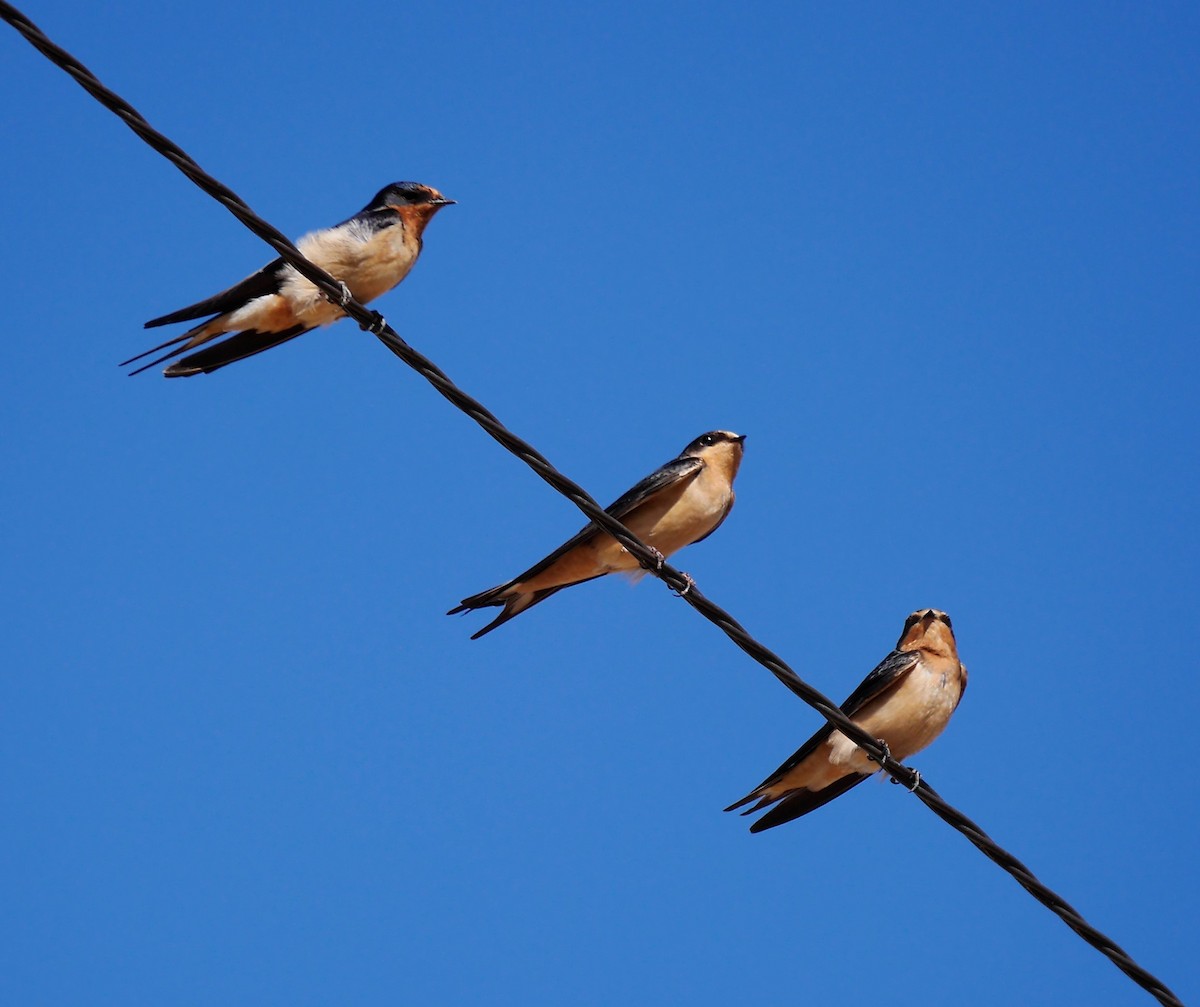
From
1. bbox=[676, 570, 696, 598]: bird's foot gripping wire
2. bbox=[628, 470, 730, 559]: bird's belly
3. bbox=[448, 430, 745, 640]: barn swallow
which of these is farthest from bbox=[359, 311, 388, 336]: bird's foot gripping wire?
bbox=[628, 470, 730, 559]: bird's belly

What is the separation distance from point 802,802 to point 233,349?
352 cm

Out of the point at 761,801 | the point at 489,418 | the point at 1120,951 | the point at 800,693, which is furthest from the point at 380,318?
the point at 761,801

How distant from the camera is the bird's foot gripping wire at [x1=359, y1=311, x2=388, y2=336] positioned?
4.34 metres

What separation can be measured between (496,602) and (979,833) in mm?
2987

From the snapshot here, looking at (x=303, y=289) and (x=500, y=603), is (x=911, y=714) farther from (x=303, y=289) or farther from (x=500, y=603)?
(x=303, y=289)

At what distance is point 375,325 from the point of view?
4.36m

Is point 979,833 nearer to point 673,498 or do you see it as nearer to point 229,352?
point 673,498

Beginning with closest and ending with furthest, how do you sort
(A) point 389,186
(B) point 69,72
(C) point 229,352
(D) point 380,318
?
(B) point 69,72, (D) point 380,318, (C) point 229,352, (A) point 389,186

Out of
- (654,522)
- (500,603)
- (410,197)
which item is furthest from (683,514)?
(410,197)

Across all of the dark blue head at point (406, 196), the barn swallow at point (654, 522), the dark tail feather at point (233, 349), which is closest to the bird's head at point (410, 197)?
the dark blue head at point (406, 196)

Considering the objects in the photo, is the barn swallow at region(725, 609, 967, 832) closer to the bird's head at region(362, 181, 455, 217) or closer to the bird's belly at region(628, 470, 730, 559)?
the bird's belly at region(628, 470, 730, 559)

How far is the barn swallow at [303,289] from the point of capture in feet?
19.9

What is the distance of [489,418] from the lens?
4.15 meters

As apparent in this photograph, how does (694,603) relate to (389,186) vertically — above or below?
below
